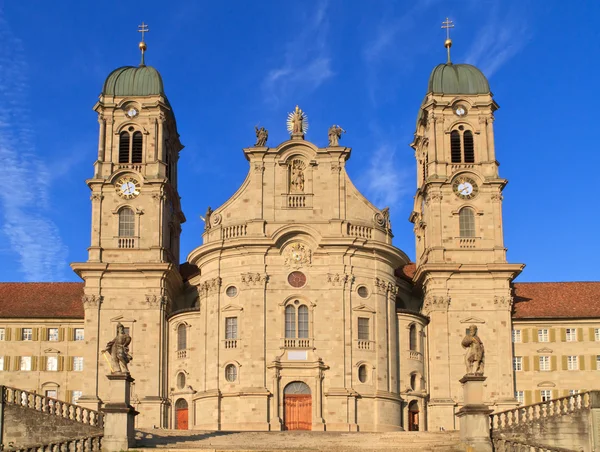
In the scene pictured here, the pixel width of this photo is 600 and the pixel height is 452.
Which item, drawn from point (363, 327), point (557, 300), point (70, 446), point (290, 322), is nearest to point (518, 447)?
point (70, 446)

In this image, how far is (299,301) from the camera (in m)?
65.8

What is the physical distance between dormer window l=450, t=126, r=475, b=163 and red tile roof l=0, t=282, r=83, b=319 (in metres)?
27.0

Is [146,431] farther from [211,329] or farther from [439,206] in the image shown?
[439,206]

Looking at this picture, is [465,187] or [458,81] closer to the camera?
[465,187]

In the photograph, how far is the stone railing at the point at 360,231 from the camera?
220 ft

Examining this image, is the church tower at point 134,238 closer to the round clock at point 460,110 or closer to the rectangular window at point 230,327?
the rectangular window at point 230,327

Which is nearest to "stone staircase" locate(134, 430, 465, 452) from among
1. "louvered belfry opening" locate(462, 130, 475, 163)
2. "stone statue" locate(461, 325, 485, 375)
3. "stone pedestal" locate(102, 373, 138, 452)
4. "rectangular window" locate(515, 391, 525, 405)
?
"stone pedestal" locate(102, 373, 138, 452)

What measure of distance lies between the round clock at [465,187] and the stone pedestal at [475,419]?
26.5m

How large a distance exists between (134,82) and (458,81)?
22.1 m

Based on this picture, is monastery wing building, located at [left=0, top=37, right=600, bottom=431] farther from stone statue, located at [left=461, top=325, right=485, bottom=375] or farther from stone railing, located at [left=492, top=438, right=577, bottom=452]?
stone railing, located at [left=492, top=438, right=577, bottom=452]

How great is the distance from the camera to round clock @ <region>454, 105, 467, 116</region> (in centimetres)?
7262

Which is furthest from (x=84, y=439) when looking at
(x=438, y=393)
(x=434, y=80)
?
(x=434, y=80)

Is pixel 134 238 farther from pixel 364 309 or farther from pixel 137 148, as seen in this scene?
pixel 364 309

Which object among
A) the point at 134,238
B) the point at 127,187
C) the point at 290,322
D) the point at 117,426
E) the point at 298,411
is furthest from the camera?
the point at 127,187
